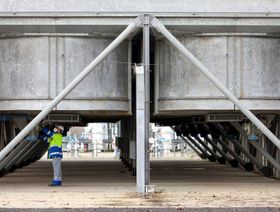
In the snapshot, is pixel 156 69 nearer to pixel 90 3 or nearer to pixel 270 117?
pixel 90 3

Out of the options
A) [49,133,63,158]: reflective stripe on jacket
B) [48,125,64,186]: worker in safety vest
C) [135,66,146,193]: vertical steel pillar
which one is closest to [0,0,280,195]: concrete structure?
[135,66,146,193]: vertical steel pillar

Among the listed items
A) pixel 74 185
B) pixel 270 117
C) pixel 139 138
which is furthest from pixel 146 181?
Answer: pixel 270 117

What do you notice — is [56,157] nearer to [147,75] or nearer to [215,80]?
[147,75]

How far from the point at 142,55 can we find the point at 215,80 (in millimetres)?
2534

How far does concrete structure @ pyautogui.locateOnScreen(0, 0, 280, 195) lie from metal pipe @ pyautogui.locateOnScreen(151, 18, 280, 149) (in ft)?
0.09

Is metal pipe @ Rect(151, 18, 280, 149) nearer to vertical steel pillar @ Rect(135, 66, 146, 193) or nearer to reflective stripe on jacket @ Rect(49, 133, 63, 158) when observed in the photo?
vertical steel pillar @ Rect(135, 66, 146, 193)

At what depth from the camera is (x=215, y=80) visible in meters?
17.0

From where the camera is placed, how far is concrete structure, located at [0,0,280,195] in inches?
687

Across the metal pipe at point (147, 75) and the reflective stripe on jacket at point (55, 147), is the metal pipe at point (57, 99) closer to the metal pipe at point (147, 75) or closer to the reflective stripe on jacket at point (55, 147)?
the metal pipe at point (147, 75)

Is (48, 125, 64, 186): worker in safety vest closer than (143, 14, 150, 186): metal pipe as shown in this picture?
No

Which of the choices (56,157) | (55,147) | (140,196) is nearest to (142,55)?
(55,147)

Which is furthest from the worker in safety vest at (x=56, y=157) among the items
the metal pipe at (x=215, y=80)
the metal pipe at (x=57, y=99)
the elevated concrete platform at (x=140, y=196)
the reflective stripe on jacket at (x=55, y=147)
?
the metal pipe at (x=215, y=80)

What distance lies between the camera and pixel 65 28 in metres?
17.6

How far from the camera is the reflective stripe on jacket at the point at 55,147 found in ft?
61.3
